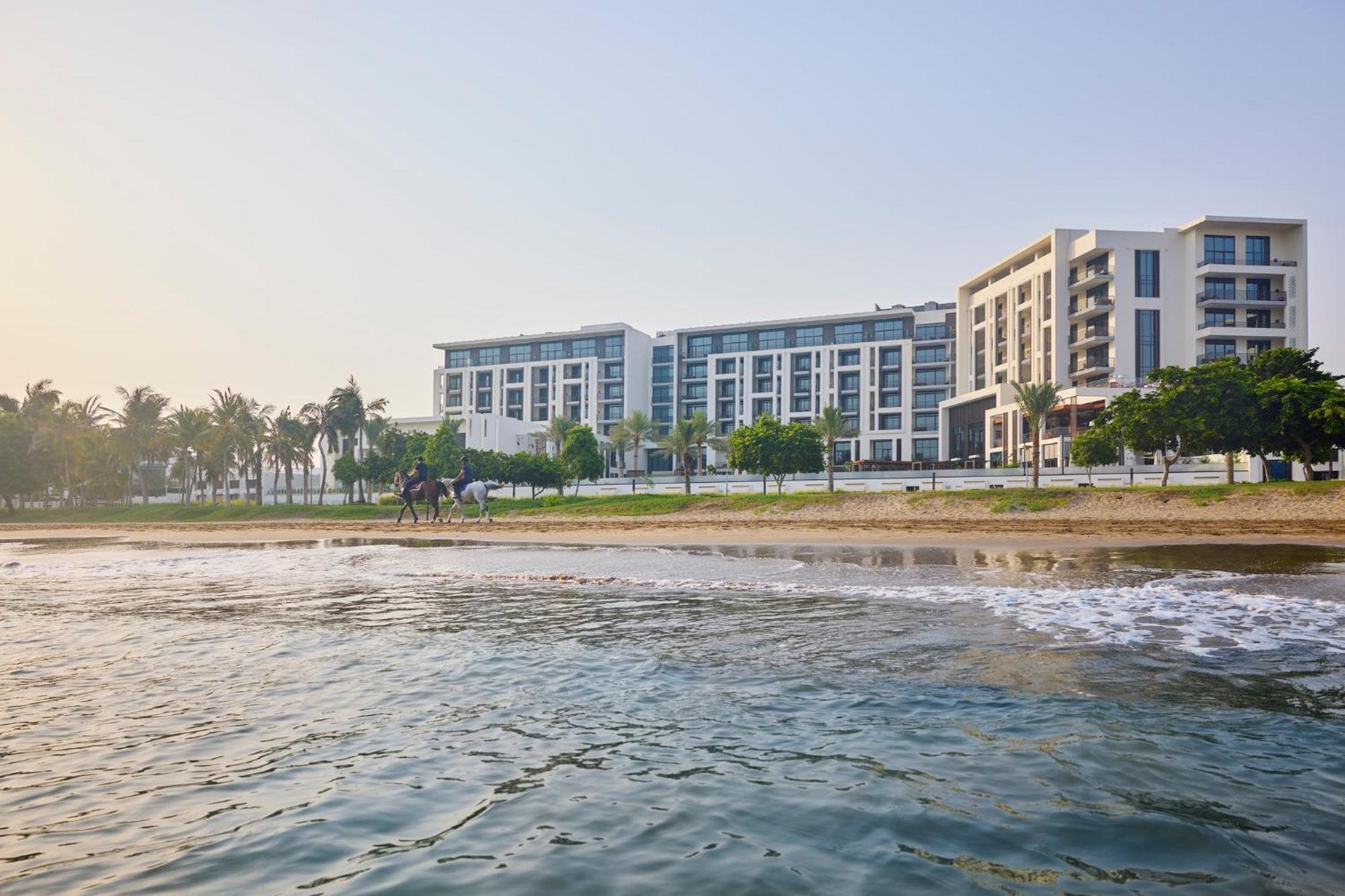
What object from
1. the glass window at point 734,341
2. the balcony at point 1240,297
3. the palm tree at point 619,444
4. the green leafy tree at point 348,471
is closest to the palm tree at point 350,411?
the green leafy tree at point 348,471

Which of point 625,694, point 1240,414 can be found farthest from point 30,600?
point 1240,414

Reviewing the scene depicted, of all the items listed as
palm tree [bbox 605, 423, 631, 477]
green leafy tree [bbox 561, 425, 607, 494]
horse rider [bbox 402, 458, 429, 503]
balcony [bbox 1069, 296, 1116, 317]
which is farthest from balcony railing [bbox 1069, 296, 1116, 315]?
horse rider [bbox 402, 458, 429, 503]

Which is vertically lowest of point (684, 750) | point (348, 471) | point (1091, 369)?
point (684, 750)

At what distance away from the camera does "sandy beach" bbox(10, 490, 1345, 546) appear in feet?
102

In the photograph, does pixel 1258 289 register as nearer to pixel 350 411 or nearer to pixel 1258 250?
pixel 1258 250

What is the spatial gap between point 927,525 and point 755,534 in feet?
26.2

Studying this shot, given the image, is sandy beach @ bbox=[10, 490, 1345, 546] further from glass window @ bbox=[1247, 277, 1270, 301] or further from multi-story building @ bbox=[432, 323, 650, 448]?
multi-story building @ bbox=[432, 323, 650, 448]

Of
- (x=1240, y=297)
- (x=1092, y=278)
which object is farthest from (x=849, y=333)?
(x=1240, y=297)

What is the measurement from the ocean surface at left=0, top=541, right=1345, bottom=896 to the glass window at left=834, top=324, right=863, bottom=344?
366 ft

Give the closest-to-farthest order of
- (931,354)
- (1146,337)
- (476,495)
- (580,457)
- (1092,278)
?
(476,495), (580,457), (1146,337), (1092,278), (931,354)

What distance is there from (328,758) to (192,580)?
1910 centimetres

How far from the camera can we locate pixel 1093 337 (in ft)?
260

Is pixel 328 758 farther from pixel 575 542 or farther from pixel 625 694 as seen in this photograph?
pixel 575 542

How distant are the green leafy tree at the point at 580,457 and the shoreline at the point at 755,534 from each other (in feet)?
76.2
